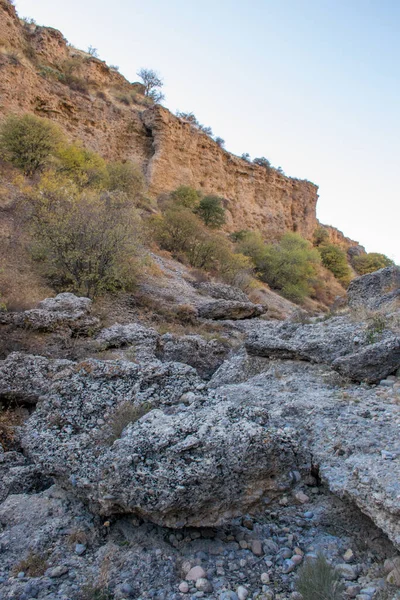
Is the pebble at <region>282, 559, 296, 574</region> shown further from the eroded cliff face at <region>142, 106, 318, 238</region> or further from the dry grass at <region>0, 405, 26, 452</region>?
the eroded cliff face at <region>142, 106, 318, 238</region>

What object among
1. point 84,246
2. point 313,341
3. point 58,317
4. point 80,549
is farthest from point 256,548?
point 84,246

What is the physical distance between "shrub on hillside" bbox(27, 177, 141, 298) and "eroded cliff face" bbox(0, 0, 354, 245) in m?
14.4

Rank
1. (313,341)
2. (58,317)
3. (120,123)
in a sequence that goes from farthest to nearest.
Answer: (120,123), (58,317), (313,341)

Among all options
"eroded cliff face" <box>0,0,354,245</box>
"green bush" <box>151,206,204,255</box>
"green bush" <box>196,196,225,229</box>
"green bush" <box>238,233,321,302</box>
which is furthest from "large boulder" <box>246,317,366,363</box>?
"eroded cliff face" <box>0,0,354,245</box>

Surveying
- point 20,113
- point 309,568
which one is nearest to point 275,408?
point 309,568

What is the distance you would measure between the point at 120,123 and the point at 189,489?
96.0 ft

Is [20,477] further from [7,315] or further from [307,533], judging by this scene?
[7,315]

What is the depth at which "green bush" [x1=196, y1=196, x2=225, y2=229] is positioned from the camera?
26.4 metres

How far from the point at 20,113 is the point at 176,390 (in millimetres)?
22704

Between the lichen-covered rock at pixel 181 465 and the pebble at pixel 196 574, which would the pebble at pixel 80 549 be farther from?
the pebble at pixel 196 574

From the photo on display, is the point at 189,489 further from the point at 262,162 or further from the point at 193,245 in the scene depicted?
the point at 262,162

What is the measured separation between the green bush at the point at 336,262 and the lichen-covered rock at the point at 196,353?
1269 inches

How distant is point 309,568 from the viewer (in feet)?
7.50

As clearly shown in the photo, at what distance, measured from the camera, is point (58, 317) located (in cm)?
681
